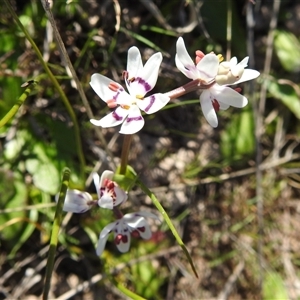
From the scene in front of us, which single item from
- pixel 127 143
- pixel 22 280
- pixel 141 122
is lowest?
→ pixel 22 280

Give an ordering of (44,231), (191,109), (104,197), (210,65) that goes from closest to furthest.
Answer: (210,65) → (104,197) → (44,231) → (191,109)

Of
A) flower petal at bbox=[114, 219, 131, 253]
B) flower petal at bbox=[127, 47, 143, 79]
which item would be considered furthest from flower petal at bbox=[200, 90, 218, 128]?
flower petal at bbox=[114, 219, 131, 253]

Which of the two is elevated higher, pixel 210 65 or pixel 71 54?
pixel 210 65

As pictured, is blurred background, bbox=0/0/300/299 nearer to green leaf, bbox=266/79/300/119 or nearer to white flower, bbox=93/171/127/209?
green leaf, bbox=266/79/300/119

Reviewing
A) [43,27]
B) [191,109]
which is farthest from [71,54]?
[191,109]

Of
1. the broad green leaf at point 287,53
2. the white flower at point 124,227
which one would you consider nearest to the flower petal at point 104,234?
the white flower at point 124,227

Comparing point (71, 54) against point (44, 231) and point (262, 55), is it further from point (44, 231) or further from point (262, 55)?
point (262, 55)

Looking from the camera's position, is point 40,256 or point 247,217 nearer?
point 40,256

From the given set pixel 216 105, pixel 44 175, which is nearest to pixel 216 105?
pixel 216 105

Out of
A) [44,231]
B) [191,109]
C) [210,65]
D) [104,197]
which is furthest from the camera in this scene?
[191,109]
